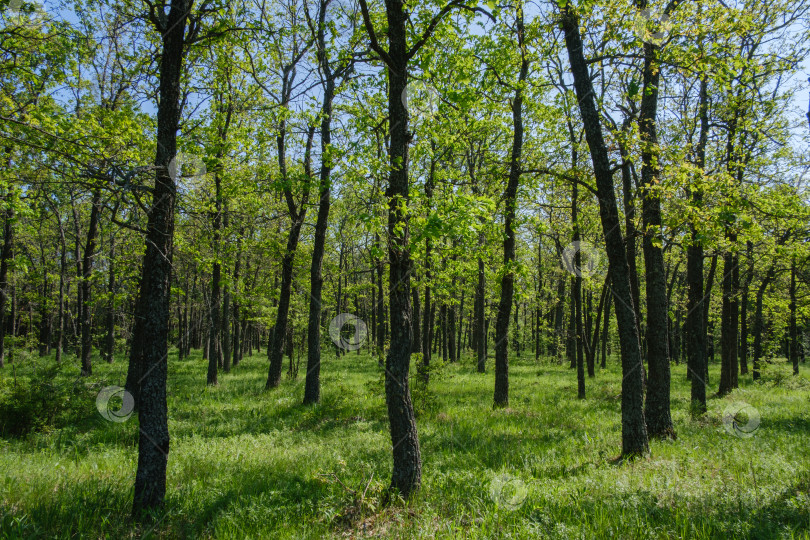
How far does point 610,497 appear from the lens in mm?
4949

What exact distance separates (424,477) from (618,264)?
4.87 metres

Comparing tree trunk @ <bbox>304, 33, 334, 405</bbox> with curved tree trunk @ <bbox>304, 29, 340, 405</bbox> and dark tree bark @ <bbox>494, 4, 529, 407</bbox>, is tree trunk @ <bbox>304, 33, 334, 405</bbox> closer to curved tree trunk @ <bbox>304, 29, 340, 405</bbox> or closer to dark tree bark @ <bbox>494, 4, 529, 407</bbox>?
curved tree trunk @ <bbox>304, 29, 340, 405</bbox>

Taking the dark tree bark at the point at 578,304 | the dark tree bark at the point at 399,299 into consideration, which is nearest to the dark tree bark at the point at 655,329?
the dark tree bark at the point at 578,304

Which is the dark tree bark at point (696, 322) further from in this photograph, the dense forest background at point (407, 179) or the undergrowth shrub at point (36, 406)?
the undergrowth shrub at point (36, 406)

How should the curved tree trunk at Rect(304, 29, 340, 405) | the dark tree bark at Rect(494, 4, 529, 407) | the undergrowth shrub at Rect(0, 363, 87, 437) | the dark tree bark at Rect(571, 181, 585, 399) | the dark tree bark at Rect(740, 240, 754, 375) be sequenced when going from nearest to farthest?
the undergrowth shrub at Rect(0, 363, 87, 437)
the dark tree bark at Rect(494, 4, 529, 407)
the curved tree trunk at Rect(304, 29, 340, 405)
the dark tree bark at Rect(740, 240, 754, 375)
the dark tree bark at Rect(571, 181, 585, 399)

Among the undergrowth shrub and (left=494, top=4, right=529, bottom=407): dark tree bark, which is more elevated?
(left=494, top=4, right=529, bottom=407): dark tree bark

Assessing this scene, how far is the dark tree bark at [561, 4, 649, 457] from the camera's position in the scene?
22.1 feet

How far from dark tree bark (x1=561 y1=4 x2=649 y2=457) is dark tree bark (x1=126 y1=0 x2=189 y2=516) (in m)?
6.11

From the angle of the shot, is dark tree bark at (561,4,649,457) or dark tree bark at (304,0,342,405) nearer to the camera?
dark tree bark at (561,4,649,457)

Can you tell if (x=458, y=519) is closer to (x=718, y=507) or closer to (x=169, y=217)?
(x=718, y=507)

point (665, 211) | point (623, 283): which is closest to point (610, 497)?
point (623, 283)

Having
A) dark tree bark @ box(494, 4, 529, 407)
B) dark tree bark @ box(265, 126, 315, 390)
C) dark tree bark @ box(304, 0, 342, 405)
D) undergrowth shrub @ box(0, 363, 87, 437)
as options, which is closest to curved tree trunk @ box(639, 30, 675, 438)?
dark tree bark @ box(494, 4, 529, 407)

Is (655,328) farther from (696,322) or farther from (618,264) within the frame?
(696,322)

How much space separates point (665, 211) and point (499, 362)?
6531 millimetres
